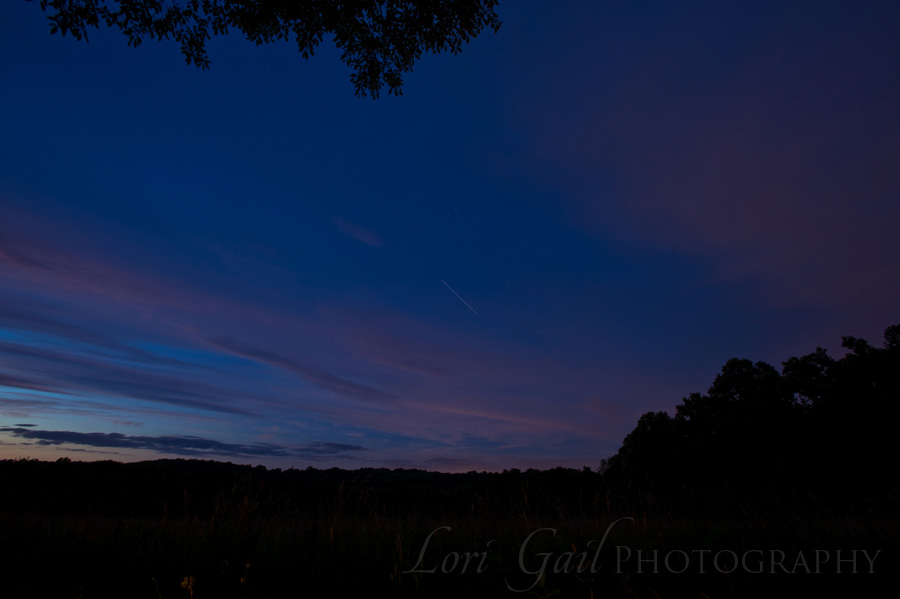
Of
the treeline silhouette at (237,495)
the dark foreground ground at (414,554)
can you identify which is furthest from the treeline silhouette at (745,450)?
the dark foreground ground at (414,554)

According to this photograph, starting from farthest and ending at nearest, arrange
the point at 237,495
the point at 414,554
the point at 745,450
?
the point at 745,450 → the point at 237,495 → the point at 414,554

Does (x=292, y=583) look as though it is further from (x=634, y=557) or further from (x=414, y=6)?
(x=414, y=6)

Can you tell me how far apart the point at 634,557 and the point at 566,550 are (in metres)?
0.94

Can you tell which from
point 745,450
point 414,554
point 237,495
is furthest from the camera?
point 745,450

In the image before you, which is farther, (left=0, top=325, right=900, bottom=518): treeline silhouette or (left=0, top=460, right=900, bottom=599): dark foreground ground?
(left=0, top=325, right=900, bottom=518): treeline silhouette

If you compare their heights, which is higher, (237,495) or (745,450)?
(745,450)

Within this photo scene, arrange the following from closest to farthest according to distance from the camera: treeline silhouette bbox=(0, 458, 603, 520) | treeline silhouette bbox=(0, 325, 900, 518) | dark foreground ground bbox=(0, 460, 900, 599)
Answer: dark foreground ground bbox=(0, 460, 900, 599)
treeline silhouette bbox=(0, 458, 603, 520)
treeline silhouette bbox=(0, 325, 900, 518)

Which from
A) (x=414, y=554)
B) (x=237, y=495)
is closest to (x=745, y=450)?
(x=414, y=554)

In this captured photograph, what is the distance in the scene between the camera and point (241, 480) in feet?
24.7

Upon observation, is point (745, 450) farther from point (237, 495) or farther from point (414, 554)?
point (237, 495)

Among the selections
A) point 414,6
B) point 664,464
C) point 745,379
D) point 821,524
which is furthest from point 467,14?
point 745,379

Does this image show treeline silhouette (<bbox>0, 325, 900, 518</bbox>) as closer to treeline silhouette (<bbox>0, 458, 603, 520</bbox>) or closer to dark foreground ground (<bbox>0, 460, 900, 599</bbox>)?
treeline silhouette (<bbox>0, 458, 603, 520</bbox>)

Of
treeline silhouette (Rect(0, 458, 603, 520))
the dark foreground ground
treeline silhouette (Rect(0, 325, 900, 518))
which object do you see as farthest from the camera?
treeline silhouette (Rect(0, 325, 900, 518))

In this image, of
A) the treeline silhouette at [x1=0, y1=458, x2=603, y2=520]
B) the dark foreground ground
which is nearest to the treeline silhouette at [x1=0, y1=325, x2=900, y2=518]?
the treeline silhouette at [x1=0, y1=458, x2=603, y2=520]
